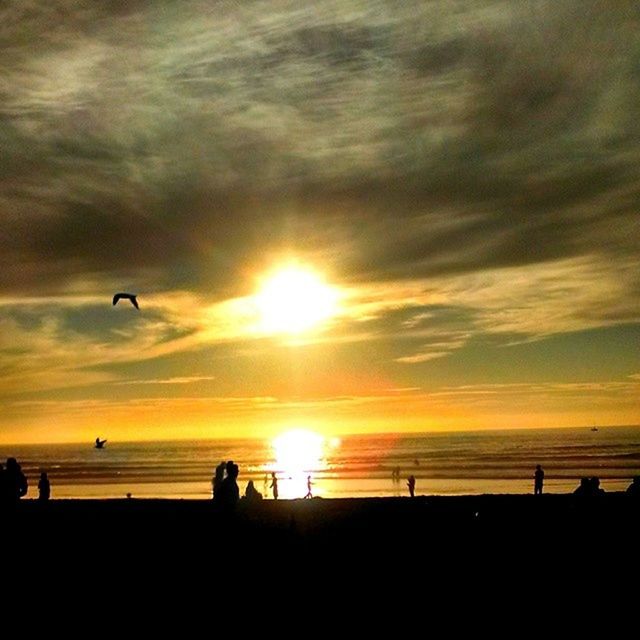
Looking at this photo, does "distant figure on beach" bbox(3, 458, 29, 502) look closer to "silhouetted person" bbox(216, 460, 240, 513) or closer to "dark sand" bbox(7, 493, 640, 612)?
"dark sand" bbox(7, 493, 640, 612)

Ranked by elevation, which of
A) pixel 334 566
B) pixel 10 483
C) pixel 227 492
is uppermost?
pixel 10 483

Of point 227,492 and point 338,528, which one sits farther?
point 338,528

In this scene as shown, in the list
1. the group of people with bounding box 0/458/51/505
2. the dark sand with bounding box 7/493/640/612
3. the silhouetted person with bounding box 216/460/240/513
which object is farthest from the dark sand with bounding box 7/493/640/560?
the group of people with bounding box 0/458/51/505

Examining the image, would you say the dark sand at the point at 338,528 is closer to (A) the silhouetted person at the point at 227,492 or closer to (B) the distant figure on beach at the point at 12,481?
(A) the silhouetted person at the point at 227,492

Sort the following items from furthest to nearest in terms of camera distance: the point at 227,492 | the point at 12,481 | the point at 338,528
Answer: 1. the point at 338,528
2. the point at 227,492
3. the point at 12,481

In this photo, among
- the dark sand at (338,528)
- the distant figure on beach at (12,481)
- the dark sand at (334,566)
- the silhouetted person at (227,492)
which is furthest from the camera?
the silhouetted person at (227,492)

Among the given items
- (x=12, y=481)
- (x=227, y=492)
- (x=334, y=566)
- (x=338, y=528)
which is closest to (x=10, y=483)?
(x=12, y=481)

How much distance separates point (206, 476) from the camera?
82.2m

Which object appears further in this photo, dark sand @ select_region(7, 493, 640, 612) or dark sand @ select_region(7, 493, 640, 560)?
dark sand @ select_region(7, 493, 640, 560)

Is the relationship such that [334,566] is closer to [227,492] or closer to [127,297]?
[227,492]

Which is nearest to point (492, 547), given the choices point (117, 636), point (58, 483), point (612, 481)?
point (117, 636)

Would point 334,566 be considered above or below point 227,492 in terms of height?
below

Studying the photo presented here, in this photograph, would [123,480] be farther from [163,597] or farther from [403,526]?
[163,597]

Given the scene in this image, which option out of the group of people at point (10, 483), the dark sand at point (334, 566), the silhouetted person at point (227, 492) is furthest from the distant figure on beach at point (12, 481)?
the silhouetted person at point (227, 492)
